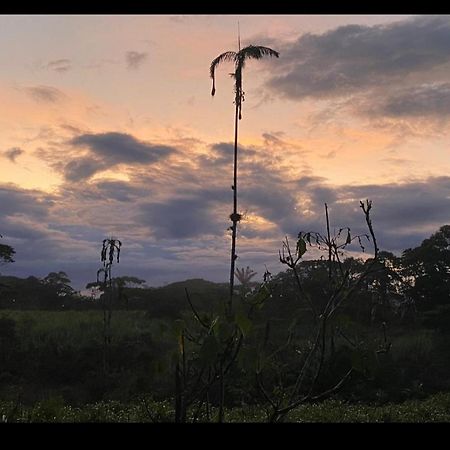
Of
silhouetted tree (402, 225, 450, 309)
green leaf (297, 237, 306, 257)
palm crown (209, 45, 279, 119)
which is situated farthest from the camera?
silhouetted tree (402, 225, 450, 309)

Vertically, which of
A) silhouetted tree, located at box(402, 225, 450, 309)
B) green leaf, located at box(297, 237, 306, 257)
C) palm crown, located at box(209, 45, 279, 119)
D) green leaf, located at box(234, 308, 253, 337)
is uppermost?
palm crown, located at box(209, 45, 279, 119)

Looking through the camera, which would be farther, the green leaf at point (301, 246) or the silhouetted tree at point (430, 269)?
the silhouetted tree at point (430, 269)

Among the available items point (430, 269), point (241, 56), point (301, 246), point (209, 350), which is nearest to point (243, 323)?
point (209, 350)

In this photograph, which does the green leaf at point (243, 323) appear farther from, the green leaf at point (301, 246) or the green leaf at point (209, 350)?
the green leaf at point (301, 246)

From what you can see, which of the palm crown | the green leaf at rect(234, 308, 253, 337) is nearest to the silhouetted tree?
the palm crown

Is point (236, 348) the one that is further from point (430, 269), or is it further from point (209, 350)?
point (430, 269)

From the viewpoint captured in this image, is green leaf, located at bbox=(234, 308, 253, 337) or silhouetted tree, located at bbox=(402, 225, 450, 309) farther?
silhouetted tree, located at bbox=(402, 225, 450, 309)

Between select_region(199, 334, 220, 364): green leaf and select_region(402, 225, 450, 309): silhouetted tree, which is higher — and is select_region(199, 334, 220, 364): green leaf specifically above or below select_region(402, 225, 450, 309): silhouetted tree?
below

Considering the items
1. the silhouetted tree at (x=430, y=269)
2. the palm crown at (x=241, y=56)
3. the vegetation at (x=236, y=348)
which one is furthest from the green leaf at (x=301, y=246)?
the silhouetted tree at (x=430, y=269)

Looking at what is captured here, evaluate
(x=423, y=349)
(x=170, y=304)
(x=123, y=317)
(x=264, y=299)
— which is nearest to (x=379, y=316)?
(x=423, y=349)

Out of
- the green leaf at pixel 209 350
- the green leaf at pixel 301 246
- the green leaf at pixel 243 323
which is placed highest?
the green leaf at pixel 301 246

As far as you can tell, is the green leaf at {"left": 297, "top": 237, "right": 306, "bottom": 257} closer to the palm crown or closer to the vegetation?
the vegetation

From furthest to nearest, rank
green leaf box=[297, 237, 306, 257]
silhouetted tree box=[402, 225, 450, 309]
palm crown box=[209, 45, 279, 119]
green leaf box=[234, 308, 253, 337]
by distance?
silhouetted tree box=[402, 225, 450, 309], palm crown box=[209, 45, 279, 119], green leaf box=[297, 237, 306, 257], green leaf box=[234, 308, 253, 337]
